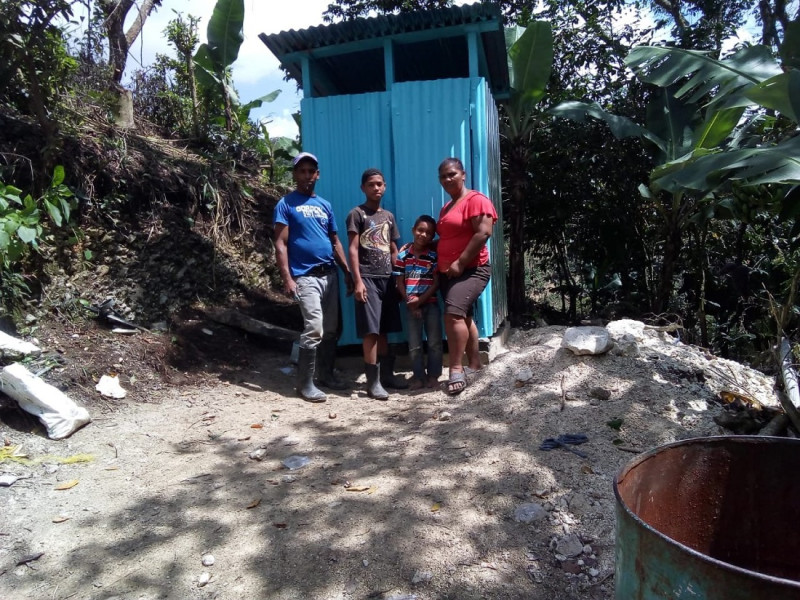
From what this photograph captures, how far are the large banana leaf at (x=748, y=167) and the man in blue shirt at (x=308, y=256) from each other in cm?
257

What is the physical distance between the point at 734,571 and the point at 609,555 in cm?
151

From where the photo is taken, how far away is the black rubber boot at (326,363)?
5.12 m

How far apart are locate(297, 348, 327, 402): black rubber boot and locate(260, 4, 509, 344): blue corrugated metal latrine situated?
2.21ft

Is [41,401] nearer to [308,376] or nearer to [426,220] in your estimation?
[308,376]

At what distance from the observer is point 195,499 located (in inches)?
122

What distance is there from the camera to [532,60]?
6.14m

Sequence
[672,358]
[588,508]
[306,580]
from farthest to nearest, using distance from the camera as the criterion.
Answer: [672,358]
[588,508]
[306,580]

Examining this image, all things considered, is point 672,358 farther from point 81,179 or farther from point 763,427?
point 81,179

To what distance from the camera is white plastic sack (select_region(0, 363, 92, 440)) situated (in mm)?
3760

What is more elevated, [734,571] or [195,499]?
[734,571]

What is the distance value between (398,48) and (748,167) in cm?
343

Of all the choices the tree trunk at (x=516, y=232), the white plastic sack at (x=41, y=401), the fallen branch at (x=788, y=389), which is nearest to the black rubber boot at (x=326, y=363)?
the white plastic sack at (x=41, y=401)

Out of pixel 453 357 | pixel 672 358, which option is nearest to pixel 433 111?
pixel 453 357

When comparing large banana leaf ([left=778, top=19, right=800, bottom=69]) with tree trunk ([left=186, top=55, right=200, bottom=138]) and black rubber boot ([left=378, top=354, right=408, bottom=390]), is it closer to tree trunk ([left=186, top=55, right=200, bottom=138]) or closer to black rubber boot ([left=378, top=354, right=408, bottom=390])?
black rubber boot ([left=378, top=354, right=408, bottom=390])
